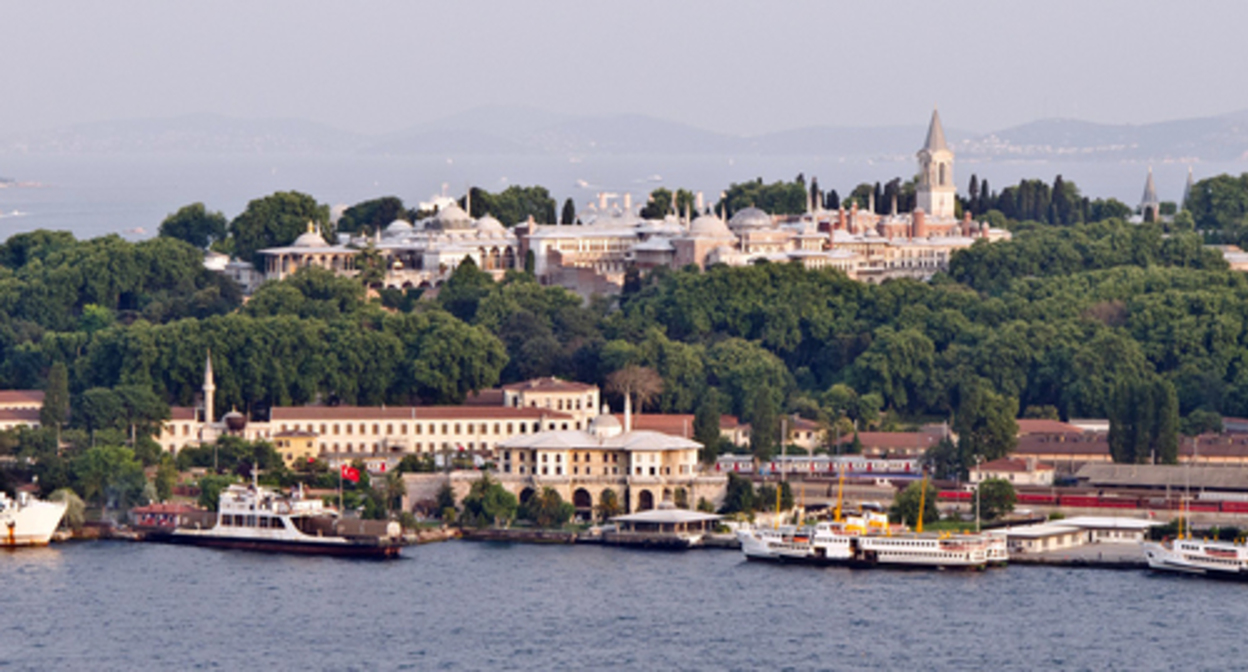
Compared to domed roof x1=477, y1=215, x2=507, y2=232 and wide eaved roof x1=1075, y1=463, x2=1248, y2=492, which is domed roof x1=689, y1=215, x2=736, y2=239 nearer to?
domed roof x1=477, y1=215, x2=507, y2=232

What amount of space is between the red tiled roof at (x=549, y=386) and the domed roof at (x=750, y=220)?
842 inches

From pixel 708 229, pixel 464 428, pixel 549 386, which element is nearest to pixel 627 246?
pixel 708 229

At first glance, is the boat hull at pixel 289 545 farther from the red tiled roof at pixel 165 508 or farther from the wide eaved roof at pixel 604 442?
the wide eaved roof at pixel 604 442

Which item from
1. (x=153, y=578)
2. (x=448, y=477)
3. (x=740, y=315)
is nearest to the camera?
(x=153, y=578)

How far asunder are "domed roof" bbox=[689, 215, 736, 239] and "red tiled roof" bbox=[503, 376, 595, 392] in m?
18.1

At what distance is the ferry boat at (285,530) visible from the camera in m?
60.2

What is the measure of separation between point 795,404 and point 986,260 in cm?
2013

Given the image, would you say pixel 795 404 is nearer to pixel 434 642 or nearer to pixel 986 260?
pixel 986 260

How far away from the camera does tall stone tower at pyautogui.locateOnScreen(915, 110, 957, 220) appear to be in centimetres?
10881

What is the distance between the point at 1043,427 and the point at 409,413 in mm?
17306

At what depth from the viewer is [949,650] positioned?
4853 centimetres

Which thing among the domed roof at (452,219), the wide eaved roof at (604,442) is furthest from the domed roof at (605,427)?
the domed roof at (452,219)

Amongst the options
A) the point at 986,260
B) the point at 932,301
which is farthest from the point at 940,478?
the point at 986,260

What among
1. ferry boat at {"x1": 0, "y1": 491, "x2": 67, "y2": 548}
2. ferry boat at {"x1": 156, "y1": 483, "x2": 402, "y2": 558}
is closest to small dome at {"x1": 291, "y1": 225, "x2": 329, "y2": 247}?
ferry boat at {"x1": 156, "y1": 483, "x2": 402, "y2": 558}
